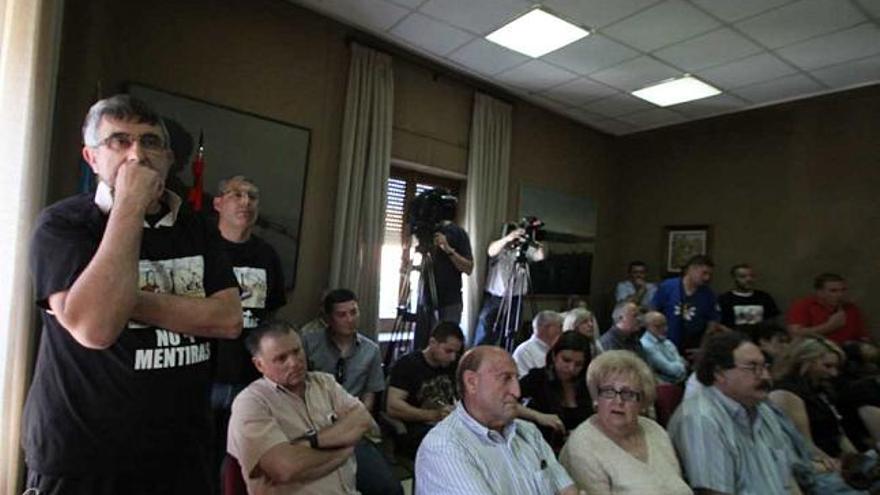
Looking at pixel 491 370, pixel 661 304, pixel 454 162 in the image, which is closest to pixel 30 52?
pixel 491 370

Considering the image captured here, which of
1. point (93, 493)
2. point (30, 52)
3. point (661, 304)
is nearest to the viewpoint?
point (93, 493)

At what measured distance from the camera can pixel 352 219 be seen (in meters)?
3.69

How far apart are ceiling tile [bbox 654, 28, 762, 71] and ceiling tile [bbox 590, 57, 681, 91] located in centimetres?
12

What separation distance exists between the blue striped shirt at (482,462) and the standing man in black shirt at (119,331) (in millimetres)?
651

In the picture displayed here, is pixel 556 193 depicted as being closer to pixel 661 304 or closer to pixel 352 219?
pixel 661 304

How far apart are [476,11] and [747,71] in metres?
2.53

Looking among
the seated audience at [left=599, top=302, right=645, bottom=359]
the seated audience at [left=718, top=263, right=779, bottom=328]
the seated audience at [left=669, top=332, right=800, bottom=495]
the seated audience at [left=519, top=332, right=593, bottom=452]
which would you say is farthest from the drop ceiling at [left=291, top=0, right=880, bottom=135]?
the seated audience at [left=669, top=332, right=800, bottom=495]

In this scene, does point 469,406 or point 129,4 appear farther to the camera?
point 129,4

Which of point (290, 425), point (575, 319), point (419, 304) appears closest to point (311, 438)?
point (290, 425)

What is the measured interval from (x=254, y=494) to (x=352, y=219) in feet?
8.02

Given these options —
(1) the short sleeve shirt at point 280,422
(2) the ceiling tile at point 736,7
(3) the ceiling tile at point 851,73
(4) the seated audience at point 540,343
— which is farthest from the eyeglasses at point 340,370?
(3) the ceiling tile at point 851,73

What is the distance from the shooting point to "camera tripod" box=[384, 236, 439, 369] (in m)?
3.44

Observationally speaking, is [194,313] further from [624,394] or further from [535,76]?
[535,76]

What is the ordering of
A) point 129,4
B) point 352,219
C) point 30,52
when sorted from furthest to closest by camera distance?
point 352,219, point 129,4, point 30,52
